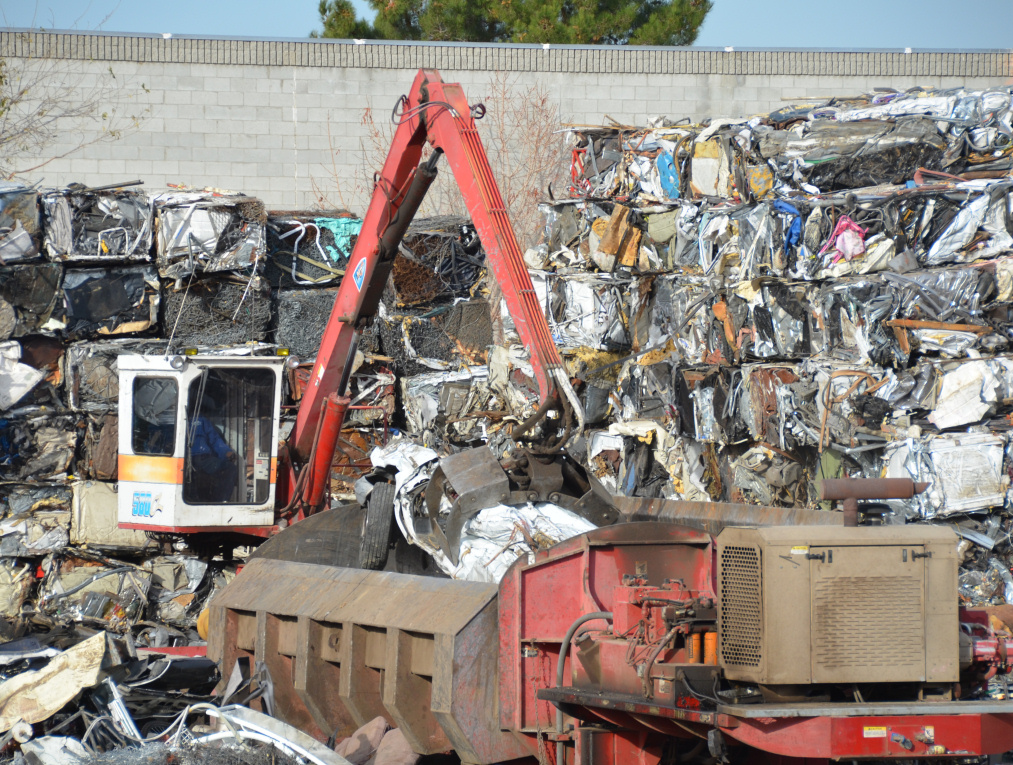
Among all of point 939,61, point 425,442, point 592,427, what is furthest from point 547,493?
point 939,61

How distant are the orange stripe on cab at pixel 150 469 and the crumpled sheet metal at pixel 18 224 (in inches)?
163

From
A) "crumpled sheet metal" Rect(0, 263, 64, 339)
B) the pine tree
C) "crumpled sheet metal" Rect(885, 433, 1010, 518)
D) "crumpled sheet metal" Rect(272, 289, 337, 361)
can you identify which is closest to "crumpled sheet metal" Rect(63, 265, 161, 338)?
"crumpled sheet metal" Rect(0, 263, 64, 339)

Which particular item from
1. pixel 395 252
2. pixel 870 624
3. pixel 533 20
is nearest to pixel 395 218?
pixel 395 252

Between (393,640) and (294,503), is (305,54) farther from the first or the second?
(393,640)

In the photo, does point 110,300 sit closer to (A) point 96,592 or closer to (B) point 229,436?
(A) point 96,592

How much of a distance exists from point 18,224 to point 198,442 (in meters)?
4.69

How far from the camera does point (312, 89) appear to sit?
651 inches

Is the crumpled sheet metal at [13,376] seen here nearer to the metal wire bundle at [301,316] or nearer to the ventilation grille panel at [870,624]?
the metal wire bundle at [301,316]

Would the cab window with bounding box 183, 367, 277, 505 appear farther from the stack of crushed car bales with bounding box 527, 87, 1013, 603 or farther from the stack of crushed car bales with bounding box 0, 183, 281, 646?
the stack of crushed car bales with bounding box 527, 87, 1013, 603

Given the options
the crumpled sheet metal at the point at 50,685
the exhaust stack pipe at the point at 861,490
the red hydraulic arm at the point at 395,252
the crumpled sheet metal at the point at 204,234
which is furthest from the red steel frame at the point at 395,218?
the crumpled sheet metal at the point at 204,234

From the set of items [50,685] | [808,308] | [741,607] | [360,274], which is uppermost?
[360,274]

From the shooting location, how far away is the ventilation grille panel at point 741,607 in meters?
3.94

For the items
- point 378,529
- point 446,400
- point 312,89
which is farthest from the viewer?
point 312,89

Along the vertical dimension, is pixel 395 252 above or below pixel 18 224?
below
